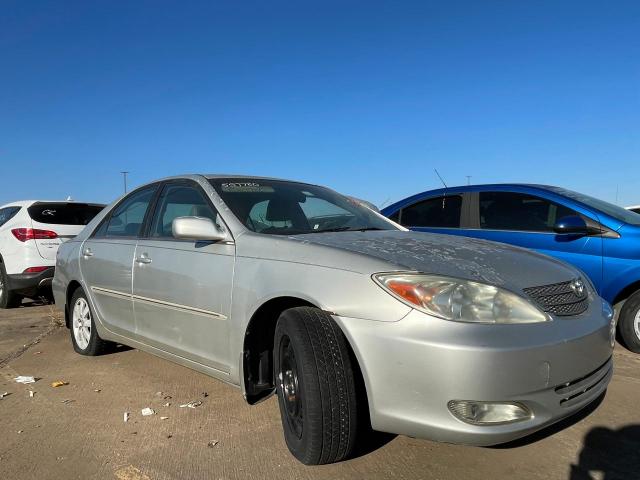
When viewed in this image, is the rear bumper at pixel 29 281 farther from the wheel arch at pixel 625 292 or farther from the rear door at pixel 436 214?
the wheel arch at pixel 625 292

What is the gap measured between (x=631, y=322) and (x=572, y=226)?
0.97 metres

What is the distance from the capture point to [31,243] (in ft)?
22.8

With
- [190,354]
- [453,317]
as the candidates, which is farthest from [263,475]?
[453,317]

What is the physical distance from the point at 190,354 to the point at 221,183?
1178 millimetres

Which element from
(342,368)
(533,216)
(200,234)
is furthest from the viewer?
(533,216)

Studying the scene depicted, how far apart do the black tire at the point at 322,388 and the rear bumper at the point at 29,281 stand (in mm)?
5625

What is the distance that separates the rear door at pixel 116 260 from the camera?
13.0 ft

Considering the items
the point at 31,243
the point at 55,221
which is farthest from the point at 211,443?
the point at 55,221

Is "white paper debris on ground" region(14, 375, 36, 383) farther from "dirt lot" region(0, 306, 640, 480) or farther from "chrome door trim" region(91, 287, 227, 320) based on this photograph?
"chrome door trim" region(91, 287, 227, 320)

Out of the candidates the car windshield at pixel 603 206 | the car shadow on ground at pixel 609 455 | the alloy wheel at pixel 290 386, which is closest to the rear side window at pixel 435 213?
the car windshield at pixel 603 206

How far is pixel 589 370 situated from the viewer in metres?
2.45

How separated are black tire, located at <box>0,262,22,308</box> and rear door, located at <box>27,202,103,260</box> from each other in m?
0.72

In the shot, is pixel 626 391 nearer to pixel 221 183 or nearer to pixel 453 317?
pixel 453 317

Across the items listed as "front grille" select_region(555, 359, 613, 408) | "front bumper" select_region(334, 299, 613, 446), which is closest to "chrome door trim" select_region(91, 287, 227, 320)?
"front bumper" select_region(334, 299, 613, 446)
